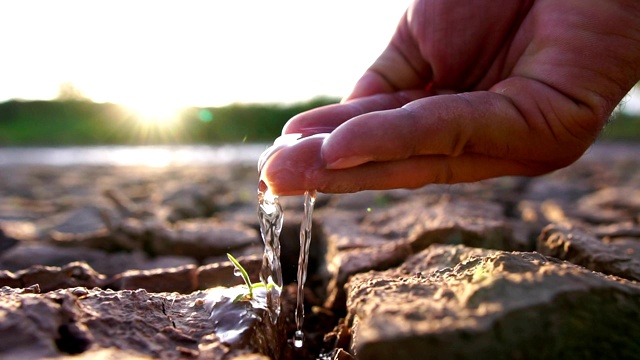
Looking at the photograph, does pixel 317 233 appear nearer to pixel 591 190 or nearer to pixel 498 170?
pixel 498 170

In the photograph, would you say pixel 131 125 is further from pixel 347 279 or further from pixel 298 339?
pixel 298 339

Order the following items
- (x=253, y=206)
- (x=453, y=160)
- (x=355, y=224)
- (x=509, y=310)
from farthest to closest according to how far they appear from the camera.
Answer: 1. (x=253, y=206)
2. (x=355, y=224)
3. (x=453, y=160)
4. (x=509, y=310)

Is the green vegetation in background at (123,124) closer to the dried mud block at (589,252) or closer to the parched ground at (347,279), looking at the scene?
the parched ground at (347,279)

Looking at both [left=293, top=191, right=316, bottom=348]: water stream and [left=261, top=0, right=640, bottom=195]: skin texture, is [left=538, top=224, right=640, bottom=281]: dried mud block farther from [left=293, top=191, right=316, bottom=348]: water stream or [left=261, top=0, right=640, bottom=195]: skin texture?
[left=293, top=191, right=316, bottom=348]: water stream

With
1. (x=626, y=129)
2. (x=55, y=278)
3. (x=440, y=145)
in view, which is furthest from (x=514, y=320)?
(x=626, y=129)

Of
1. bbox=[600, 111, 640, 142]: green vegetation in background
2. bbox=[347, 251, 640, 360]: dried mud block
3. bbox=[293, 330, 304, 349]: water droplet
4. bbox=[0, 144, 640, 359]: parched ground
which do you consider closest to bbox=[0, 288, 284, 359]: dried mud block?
bbox=[0, 144, 640, 359]: parched ground

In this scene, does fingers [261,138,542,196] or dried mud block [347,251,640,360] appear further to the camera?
fingers [261,138,542,196]

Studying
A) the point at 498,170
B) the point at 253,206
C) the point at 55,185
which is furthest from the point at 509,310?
the point at 55,185
